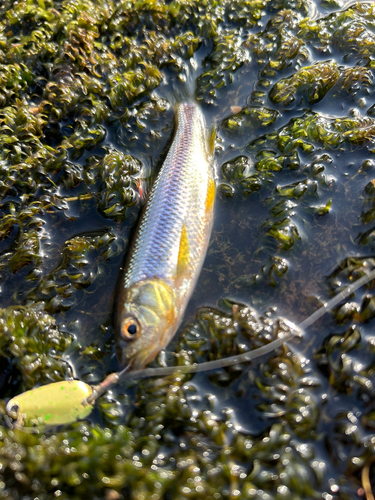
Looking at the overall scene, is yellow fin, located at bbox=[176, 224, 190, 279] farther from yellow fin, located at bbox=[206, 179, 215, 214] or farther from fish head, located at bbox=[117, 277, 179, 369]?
yellow fin, located at bbox=[206, 179, 215, 214]

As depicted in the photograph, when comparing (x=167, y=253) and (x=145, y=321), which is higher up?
(x=167, y=253)

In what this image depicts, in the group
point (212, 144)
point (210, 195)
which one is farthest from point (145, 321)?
point (212, 144)

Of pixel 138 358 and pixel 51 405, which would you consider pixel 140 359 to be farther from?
pixel 51 405

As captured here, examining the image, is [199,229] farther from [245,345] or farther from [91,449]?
[91,449]

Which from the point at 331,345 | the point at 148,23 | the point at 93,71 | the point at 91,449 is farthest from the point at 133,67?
the point at 91,449

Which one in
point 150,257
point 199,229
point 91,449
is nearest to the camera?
point 91,449

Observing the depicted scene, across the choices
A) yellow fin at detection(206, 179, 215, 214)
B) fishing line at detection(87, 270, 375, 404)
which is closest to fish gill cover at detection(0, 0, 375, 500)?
fishing line at detection(87, 270, 375, 404)
